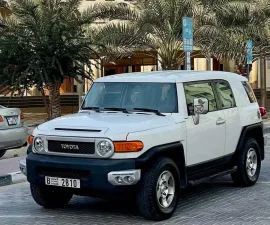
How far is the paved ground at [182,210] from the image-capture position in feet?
23.1

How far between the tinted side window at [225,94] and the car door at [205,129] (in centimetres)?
17

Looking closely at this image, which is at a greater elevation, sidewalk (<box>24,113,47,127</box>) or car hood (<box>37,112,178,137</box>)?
car hood (<box>37,112,178,137</box>)


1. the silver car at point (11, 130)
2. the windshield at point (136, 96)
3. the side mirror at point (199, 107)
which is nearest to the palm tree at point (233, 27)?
the silver car at point (11, 130)

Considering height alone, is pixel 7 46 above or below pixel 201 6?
below

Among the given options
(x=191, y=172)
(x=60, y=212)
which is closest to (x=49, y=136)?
(x=60, y=212)

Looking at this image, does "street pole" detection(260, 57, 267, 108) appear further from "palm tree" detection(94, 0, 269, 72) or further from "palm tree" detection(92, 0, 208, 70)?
"palm tree" detection(92, 0, 208, 70)

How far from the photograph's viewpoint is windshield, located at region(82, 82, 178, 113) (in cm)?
764

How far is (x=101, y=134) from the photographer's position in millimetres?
6695

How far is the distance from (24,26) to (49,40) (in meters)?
1.61

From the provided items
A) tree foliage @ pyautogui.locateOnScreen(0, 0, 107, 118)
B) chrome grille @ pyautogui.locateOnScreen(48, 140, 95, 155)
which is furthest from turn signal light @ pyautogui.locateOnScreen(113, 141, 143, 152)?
tree foliage @ pyautogui.locateOnScreen(0, 0, 107, 118)

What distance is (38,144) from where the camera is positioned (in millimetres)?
7141

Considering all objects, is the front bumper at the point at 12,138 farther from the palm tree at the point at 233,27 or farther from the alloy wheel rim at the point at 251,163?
the palm tree at the point at 233,27

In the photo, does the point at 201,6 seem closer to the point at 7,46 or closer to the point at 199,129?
the point at 7,46

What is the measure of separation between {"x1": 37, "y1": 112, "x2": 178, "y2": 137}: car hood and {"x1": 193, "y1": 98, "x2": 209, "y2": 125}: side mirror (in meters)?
0.40
